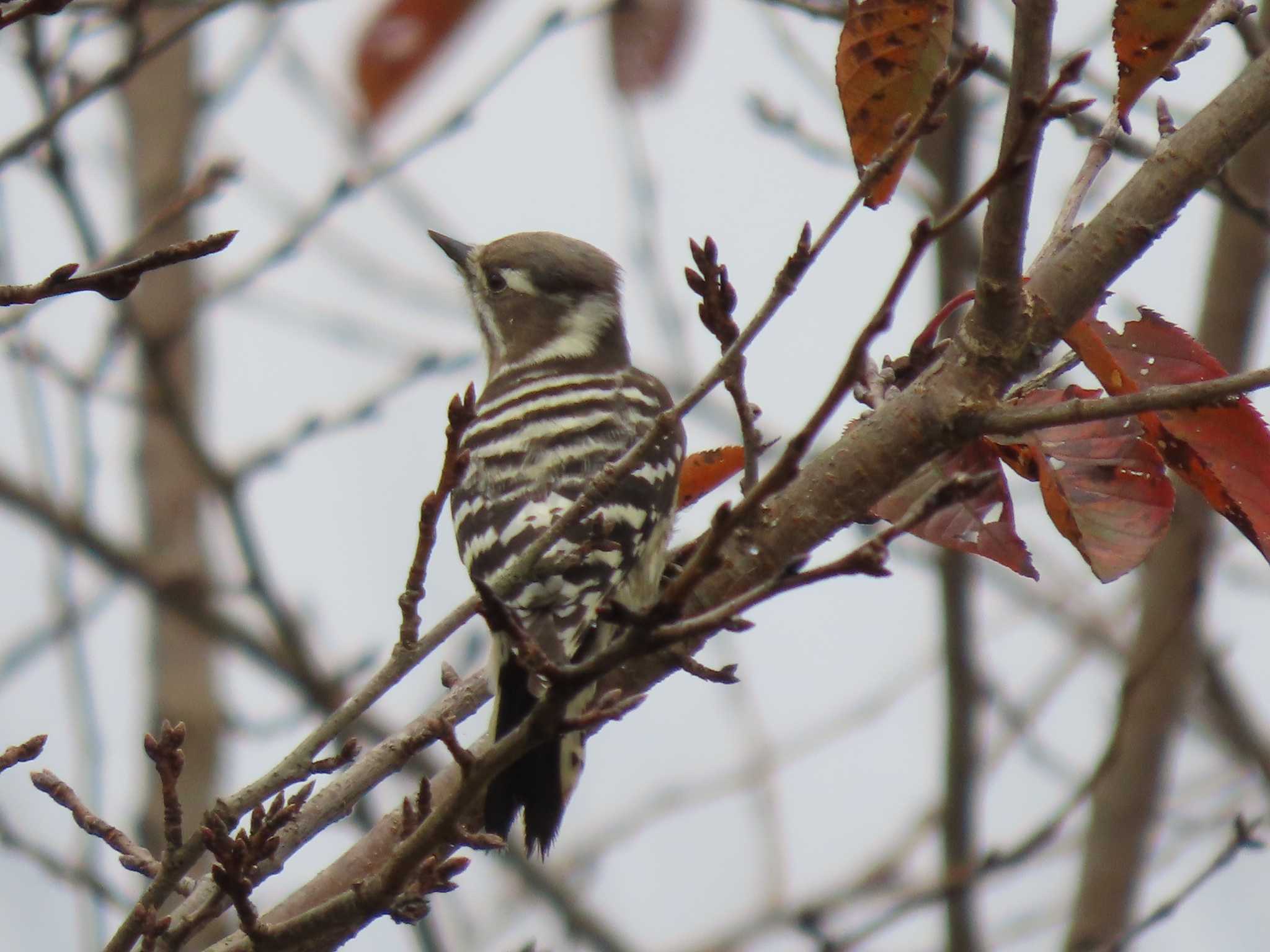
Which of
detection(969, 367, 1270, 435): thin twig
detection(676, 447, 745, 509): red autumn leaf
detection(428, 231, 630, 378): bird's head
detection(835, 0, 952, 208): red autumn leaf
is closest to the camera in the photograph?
detection(969, 367, 1270, 435): thin twig

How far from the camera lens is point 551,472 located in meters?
4.18

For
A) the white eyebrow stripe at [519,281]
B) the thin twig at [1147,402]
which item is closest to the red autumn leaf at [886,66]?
the thin twig at [1147,402]

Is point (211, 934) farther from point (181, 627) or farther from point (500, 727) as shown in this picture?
point (500, 727)

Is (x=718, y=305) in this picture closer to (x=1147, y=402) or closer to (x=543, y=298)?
(x=1147, y=402)

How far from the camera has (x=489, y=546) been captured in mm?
3982

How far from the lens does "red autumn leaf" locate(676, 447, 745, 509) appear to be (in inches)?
153

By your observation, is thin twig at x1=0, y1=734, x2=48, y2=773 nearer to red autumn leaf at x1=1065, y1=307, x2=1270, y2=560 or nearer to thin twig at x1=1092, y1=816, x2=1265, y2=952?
red autumn leaf at x1=1065, y1=307, x2=1270, y2=560

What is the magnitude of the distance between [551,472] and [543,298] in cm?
203

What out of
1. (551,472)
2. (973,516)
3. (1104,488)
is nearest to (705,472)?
(551,472)

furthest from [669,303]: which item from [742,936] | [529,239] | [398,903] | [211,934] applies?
[398,903]

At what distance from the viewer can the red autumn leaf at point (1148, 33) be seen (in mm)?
2740

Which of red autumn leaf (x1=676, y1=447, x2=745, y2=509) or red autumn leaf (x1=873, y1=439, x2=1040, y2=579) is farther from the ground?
red autumn leaf (x1=676, y1=447, x2=745, y2=509)

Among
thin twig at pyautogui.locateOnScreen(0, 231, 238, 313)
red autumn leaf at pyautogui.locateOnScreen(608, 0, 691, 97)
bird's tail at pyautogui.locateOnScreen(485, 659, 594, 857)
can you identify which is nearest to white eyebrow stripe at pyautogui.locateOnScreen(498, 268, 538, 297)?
red autumn leaf at pyautogui.locateOnScreen(608, 0, 691, 97)

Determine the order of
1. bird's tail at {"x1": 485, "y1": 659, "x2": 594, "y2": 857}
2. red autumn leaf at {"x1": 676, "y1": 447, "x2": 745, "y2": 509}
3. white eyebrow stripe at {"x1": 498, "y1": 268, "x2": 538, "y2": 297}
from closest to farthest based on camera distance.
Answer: bird's tail at {"x1": 485, "y1": 659, "x2": 594, "y2": 857}
red autumn leaf at {"x1": 676, "y1": 447, "x2": 745, "y2": 509}
white eyebrow stripe at {"x1": 498, "y1": 268, "x2": 538, "y2": 297}
